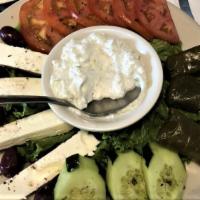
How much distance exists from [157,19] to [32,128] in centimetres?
104

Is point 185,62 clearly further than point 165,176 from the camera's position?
Yes

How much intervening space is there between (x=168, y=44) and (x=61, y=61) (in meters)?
0.72

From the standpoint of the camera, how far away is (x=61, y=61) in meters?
2.27

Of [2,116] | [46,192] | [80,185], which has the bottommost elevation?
[46,192]

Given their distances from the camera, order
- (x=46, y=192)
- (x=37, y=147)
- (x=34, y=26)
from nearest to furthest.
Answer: (x=46, y=192) → (x=37, y=147) → (x=34, y=26)

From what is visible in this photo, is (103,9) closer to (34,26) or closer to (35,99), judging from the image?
(34,26)

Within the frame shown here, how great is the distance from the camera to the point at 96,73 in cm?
218

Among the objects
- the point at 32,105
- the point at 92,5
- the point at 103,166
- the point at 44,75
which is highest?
the point at 92,5

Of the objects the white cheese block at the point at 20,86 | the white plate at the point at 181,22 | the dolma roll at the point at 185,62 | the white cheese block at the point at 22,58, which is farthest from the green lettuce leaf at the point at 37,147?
the white plate at the point at 181,22

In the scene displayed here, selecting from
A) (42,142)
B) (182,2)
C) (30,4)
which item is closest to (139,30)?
(182,2)

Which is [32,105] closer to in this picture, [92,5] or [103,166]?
[103,166]

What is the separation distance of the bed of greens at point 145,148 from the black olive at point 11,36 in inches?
7.4

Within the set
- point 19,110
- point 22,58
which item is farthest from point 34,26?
point 19,110

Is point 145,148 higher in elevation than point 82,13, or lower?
lower
